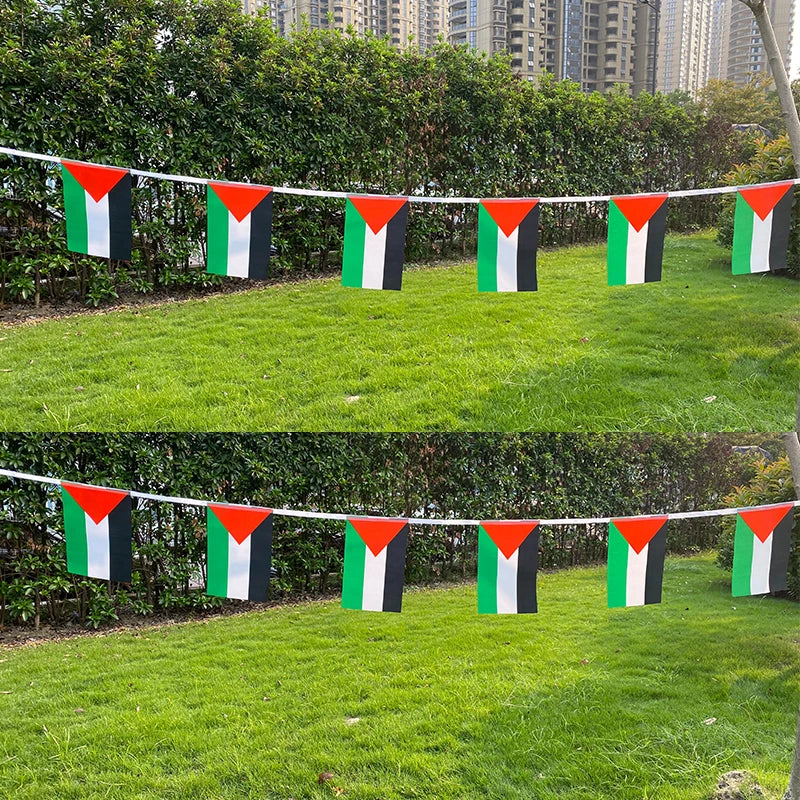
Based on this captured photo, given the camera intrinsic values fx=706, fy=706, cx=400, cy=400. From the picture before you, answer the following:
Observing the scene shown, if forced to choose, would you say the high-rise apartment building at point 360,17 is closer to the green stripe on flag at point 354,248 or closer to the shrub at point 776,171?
the shrub at point 776,171

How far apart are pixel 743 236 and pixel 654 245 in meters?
0.48

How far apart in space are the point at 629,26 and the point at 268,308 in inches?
153

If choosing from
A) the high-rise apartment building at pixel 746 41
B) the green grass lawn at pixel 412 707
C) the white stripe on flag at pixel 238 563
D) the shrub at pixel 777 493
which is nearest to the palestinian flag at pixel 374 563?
the white stripe on flag at pixel 238 563

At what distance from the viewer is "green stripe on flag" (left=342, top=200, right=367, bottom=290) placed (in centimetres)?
358

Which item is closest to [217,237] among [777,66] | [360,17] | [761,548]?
[777,66]

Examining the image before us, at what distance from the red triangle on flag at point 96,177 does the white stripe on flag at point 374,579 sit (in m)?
2.26

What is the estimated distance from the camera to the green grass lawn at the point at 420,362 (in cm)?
491

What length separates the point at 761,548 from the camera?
3.99 metres

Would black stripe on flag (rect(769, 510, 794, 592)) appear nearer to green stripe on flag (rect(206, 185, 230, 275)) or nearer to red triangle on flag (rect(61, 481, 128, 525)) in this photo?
green stripe on flag (rect(206, 185, 230, 275))

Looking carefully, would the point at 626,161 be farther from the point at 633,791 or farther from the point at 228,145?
the point at 633,791

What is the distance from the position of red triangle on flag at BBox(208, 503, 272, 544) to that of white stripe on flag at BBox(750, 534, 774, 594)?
2.72 metres

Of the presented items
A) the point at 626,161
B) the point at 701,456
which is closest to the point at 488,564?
the point at 701,456

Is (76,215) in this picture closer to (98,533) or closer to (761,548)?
(98,533)

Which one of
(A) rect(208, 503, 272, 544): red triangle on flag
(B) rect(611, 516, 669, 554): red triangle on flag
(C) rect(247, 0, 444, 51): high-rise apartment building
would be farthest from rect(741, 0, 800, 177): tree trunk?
(A) rect(208, 503, 272, 544): red triangle on flag
